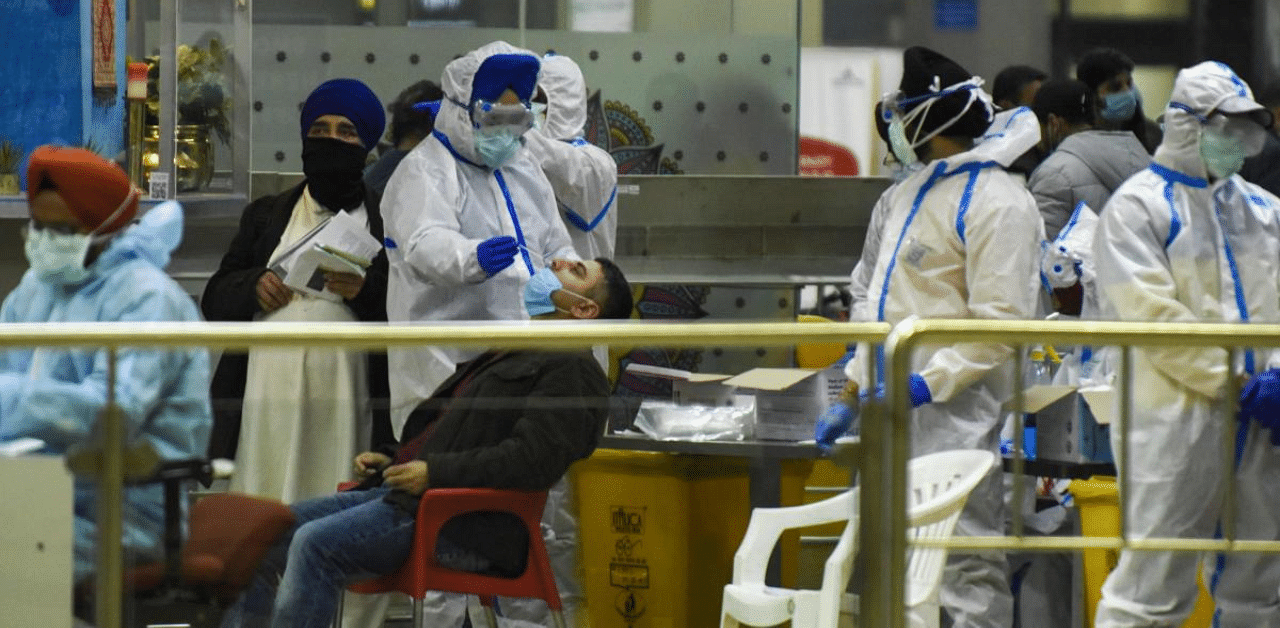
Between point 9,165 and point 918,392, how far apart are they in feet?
11.1

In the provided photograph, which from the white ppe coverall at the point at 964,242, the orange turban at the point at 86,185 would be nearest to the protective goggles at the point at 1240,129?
the white ppe coverall at the point at 964,242

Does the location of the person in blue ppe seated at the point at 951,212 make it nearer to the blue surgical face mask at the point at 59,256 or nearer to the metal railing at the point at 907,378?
the metal railing at the point at 907,378

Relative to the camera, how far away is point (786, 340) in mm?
3385

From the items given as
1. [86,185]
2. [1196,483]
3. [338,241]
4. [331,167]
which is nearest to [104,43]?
[331,167]

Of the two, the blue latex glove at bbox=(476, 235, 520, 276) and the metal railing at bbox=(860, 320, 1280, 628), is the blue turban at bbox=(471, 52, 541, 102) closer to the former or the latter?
the blue latex glove at bbox=(476, 235, 520, 276)

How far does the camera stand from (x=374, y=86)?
869 centimetres

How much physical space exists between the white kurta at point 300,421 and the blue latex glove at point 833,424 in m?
0.83

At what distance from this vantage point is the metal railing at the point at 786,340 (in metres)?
3.28

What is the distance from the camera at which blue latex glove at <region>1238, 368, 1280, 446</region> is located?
139 inches

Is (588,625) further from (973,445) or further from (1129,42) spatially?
(1129,42)

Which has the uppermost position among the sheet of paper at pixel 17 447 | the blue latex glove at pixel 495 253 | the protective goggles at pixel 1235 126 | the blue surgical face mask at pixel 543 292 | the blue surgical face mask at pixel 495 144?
the protective goggles at pixel 1235 126

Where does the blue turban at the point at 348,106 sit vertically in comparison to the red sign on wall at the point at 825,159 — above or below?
above

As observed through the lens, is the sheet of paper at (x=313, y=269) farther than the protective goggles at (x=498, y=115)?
No

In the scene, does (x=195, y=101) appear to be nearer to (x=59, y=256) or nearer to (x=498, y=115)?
(x=498, y=115)
